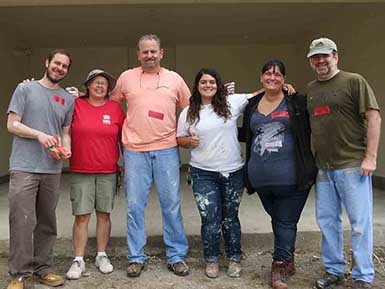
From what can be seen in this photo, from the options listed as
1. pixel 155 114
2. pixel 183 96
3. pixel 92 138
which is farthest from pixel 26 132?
pixel 183 96

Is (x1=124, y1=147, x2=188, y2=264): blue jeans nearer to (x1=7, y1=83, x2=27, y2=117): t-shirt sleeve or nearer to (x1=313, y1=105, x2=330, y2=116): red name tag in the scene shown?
(x1=7, y1=83, x2=27, y2=117): t-shirt sleeve

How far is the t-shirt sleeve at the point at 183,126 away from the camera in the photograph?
3074 millimetres

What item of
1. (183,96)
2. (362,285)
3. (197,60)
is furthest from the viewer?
(197,60)

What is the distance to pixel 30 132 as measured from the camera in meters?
2.70

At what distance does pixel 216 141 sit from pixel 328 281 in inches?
47.7

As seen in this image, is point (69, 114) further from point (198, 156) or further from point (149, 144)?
point (198, 156)

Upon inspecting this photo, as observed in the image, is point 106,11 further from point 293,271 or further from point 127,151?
point 293,271

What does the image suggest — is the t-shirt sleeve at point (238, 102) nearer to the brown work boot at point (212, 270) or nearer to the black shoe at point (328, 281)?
the brown work boot at point (212, 270)

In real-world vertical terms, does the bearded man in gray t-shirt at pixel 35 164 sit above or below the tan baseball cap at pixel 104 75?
below

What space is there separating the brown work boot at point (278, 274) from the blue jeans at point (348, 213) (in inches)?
12.8

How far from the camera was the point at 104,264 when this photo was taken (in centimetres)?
316

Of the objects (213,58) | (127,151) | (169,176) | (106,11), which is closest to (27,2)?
(106,11)

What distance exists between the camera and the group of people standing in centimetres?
275

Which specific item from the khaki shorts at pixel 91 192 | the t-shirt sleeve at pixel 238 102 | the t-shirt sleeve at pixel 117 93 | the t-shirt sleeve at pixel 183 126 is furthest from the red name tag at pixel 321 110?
the khaki shorts at pixel 91 192
